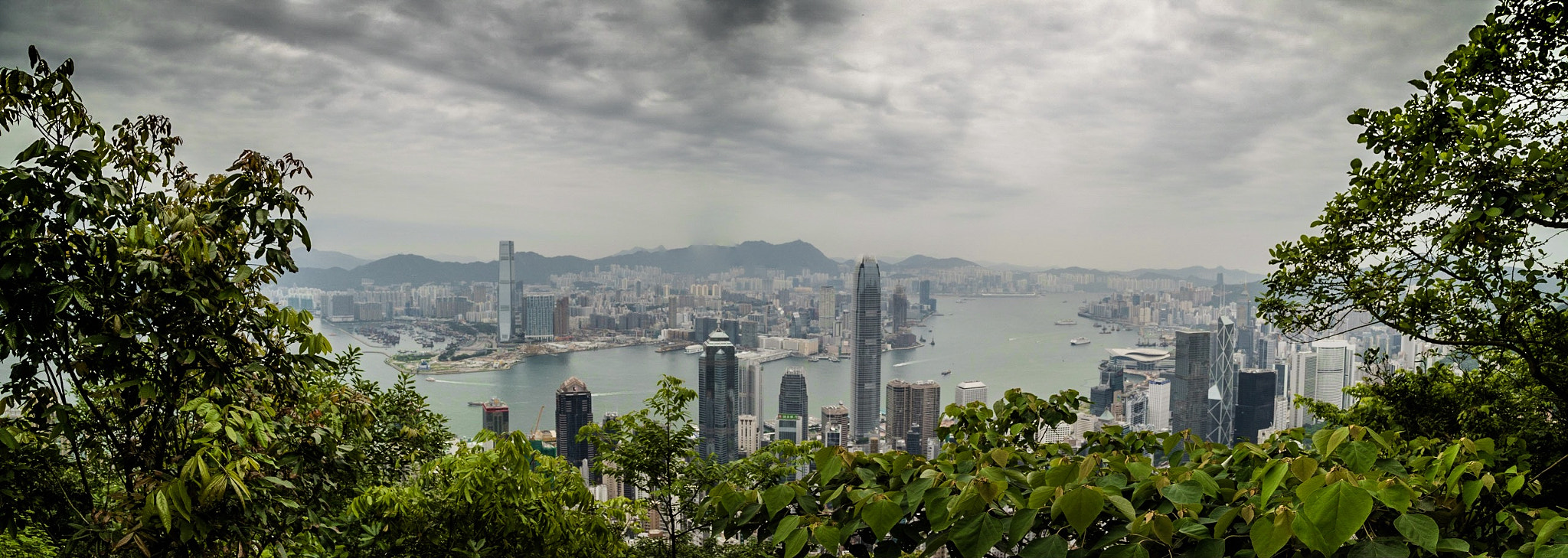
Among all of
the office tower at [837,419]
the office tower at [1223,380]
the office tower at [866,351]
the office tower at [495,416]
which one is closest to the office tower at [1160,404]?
the office tower at [1223,380]

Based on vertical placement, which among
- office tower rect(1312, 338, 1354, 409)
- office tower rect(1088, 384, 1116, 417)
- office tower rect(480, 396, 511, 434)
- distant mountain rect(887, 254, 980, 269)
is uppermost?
distant mountain rect(887, 254, 980, 269)

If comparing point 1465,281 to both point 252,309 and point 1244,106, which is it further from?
point 1244,106

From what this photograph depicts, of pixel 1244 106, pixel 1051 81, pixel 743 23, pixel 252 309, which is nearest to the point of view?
pixel 252 309

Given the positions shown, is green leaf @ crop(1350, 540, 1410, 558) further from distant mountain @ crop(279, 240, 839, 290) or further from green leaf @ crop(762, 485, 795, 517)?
distant mountain @ crop(279, 240, 839, 290)

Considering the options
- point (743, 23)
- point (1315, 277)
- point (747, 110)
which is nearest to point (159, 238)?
point (1315, 277)

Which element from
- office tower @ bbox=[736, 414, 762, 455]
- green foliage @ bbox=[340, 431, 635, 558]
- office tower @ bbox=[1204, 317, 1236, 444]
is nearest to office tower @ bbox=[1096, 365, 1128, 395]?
office tower @ bbox=[1204, 317, 1236, 444]
